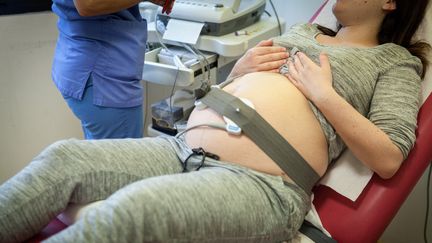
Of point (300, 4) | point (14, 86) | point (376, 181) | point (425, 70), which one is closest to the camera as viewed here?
point (376, 181)

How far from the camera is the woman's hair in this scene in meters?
1.20

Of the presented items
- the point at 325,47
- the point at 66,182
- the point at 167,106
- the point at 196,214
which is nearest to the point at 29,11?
the point at 167,106

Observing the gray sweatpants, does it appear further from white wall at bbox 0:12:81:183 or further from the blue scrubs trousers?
white wall at bbox 0:12:81:183

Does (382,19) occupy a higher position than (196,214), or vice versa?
(382,19)

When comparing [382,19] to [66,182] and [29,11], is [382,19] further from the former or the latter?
[29,11]

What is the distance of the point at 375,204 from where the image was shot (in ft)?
3.20

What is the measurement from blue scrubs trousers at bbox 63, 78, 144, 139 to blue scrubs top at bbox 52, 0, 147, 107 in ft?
0.06

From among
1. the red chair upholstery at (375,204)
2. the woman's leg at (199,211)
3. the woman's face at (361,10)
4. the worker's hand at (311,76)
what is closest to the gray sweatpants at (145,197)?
the woman's leg at (199,211)

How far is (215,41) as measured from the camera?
5.10ft

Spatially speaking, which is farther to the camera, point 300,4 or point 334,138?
point 300,4

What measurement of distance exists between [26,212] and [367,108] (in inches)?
33.7

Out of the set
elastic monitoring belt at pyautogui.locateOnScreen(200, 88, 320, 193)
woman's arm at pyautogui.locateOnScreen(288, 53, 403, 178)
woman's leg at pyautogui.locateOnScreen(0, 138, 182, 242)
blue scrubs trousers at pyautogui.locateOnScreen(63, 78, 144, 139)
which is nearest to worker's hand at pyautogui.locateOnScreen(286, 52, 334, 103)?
woman's arm at pyautogui.locateOnScreen(288, 53, 403, 178)

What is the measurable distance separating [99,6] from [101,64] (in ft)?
0.61

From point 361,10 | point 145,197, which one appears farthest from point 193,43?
point 145,197
